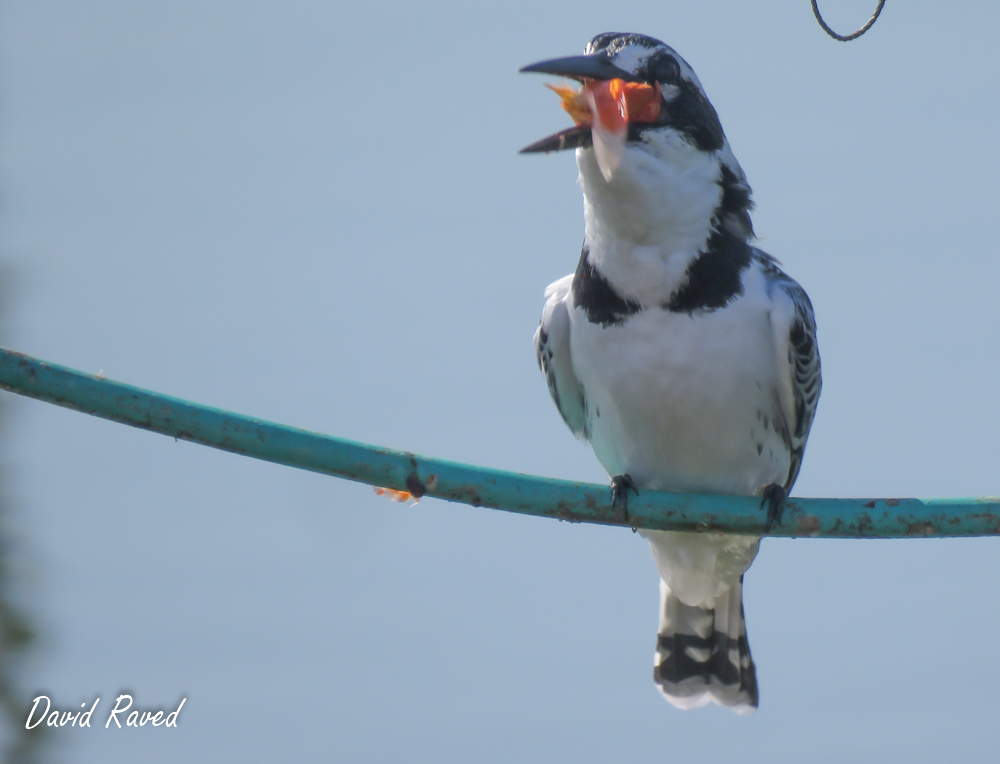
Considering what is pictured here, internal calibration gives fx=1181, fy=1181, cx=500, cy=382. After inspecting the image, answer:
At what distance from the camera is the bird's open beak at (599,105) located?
331 cm

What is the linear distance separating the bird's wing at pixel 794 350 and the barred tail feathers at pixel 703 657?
3.65ft

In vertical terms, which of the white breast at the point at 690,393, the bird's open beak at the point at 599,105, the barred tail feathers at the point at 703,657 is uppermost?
the bird's open beak at the point at 599,105

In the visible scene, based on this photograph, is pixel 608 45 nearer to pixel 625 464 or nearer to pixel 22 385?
pixel 625 464

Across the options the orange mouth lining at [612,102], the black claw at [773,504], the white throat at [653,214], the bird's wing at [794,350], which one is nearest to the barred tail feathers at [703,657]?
the bird's wing at [794,350]

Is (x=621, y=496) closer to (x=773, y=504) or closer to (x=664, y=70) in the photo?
(x=773, y=504)

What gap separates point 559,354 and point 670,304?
23.5 inches

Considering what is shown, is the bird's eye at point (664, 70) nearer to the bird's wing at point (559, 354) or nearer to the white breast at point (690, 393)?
the white breast at point (690, 393)

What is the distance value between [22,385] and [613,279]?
5.88 feet

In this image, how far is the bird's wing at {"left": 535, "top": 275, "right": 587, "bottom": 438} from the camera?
13.3ft

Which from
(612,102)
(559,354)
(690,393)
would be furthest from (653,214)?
(559,354)

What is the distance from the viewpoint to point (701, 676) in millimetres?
4965

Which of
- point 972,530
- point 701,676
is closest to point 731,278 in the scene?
point 972,530

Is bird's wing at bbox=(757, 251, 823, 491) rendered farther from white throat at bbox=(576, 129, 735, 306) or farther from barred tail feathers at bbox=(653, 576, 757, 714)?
barred tail feathers at bbox=(653, 576, 757, 714)

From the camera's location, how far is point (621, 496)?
329 centimetres
